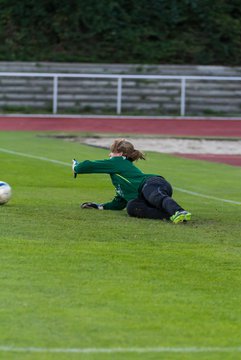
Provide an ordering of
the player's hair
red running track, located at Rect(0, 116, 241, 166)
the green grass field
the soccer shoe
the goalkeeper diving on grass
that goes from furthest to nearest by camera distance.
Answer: red running track, located at Rect(0, 116, 241, 166), the player's hair, the goalkeeper diving on grass, the soccer shoe, the green grass field

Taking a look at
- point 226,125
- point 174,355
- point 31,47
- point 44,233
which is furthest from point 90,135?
point 174,355

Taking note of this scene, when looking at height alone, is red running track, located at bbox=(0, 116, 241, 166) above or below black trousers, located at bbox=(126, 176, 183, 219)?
below

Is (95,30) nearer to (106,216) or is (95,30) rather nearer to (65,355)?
(106,216)

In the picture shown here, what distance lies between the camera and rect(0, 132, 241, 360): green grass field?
6.89m

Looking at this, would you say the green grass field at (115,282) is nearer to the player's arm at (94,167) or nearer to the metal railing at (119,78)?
the player's arm at (94,167)

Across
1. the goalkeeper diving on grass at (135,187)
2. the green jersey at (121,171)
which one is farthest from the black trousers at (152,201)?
the green jersey at (121,171)

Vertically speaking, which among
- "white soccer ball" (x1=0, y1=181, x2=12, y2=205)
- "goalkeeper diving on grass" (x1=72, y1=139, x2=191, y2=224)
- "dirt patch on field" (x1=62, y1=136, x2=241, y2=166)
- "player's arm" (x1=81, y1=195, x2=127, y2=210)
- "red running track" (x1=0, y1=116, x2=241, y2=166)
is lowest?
"red running track" (x1=0, y1=116, x2=241, y2=166)

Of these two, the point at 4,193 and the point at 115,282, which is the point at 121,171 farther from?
the point at 115,282

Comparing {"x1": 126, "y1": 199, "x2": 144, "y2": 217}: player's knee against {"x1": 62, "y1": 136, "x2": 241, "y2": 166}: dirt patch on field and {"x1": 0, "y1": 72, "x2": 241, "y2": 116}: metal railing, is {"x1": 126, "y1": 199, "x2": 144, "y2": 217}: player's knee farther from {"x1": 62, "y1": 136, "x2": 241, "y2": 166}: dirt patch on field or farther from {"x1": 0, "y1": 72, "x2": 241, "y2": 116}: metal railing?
{"x1": 0, "y1": 72, "x2": 241, "y2": 116}: metal railing

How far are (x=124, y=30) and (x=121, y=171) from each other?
3346cm

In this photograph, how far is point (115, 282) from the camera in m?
8.68

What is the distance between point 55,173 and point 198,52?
26328 mm

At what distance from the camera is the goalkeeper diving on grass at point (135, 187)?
12320 mm

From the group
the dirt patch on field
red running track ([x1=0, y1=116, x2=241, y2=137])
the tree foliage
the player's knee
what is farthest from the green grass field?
the tree foliage
